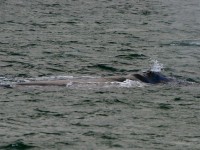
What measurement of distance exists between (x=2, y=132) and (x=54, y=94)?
5080 millimetres

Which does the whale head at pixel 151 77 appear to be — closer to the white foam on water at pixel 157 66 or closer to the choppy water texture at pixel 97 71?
the choppy water texture at pixel 97 71

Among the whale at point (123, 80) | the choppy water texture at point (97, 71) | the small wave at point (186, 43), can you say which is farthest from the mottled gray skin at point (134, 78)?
the small wave at point (186, 43)

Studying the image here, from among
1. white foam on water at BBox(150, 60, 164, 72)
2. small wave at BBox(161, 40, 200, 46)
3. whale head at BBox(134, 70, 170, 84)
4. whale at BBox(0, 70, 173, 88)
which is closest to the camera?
whale at BBox(0, 70, 173, 88)

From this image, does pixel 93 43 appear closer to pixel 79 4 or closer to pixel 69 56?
pixel 69 56

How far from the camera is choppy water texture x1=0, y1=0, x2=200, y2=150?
20.2 meters

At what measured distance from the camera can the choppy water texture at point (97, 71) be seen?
66.2ft

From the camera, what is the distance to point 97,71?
30.4 metres

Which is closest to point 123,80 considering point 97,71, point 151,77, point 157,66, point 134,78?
point 134,78

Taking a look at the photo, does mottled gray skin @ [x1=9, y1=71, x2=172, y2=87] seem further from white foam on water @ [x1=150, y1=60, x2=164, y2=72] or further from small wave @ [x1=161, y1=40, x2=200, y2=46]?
small wave @ [x1=161, y1=40, x2=200, y2=46]

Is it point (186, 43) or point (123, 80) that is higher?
point (123, 80)

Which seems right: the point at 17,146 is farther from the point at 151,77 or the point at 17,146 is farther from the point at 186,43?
the point at 186,43

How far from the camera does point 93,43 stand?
124 feet

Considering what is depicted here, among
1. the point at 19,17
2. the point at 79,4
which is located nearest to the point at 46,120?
the point at 19,17

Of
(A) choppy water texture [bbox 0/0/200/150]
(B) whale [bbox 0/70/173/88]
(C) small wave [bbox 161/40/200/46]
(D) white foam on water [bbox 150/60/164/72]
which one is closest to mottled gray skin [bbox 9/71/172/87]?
(B) whale [bbox 0/70/173/88]
